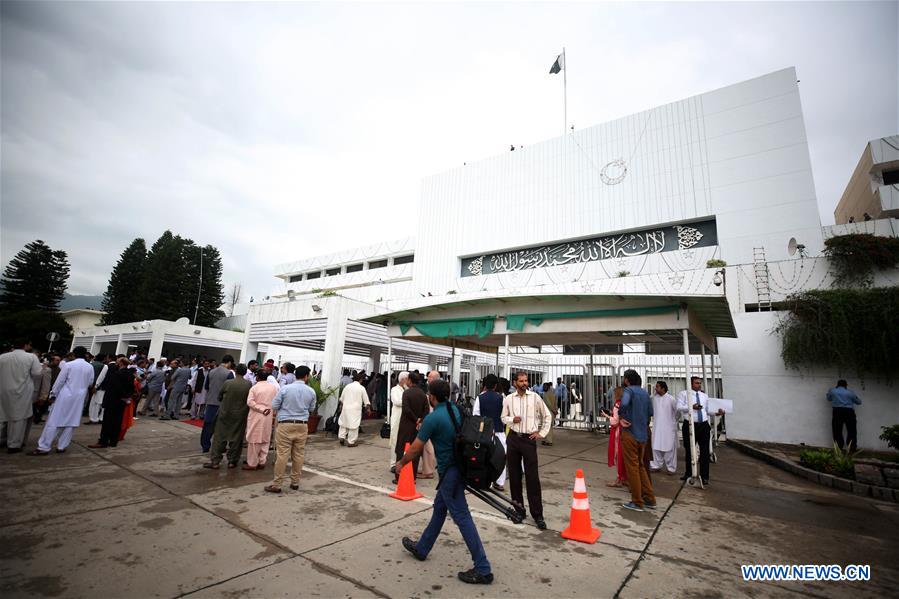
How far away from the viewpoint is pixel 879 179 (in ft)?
70.8

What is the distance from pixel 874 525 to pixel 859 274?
9225mm

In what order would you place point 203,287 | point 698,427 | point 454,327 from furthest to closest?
point 203,287, point 454,327, point 698,427

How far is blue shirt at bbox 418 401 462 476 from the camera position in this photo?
11.0ft

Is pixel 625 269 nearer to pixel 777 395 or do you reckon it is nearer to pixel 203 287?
pixel 777 395

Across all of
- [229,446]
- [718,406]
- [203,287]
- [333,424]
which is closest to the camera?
[229,446]

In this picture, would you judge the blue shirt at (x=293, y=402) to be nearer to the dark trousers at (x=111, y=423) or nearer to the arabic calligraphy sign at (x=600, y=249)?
the dark trousers at (x=111, y=423)

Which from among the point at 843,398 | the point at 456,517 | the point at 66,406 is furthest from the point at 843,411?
the point at 66,406

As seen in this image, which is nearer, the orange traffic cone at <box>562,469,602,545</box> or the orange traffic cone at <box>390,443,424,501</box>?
the orange traffic cone at <box>562,469,602,545</box>

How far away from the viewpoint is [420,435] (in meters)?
3.38

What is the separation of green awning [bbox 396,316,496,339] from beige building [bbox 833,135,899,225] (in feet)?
68.2

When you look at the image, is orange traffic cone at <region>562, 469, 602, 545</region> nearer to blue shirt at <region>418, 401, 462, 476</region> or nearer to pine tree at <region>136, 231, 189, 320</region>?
blue shirt at <region>418, 401, 462, 476</region>

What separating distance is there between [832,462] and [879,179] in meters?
24.0

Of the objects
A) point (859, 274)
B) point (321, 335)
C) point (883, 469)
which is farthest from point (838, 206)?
point (321, 335)

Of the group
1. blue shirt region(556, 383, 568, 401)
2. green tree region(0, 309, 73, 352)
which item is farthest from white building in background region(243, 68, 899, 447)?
green tree region(0, 309, 73, 352)
